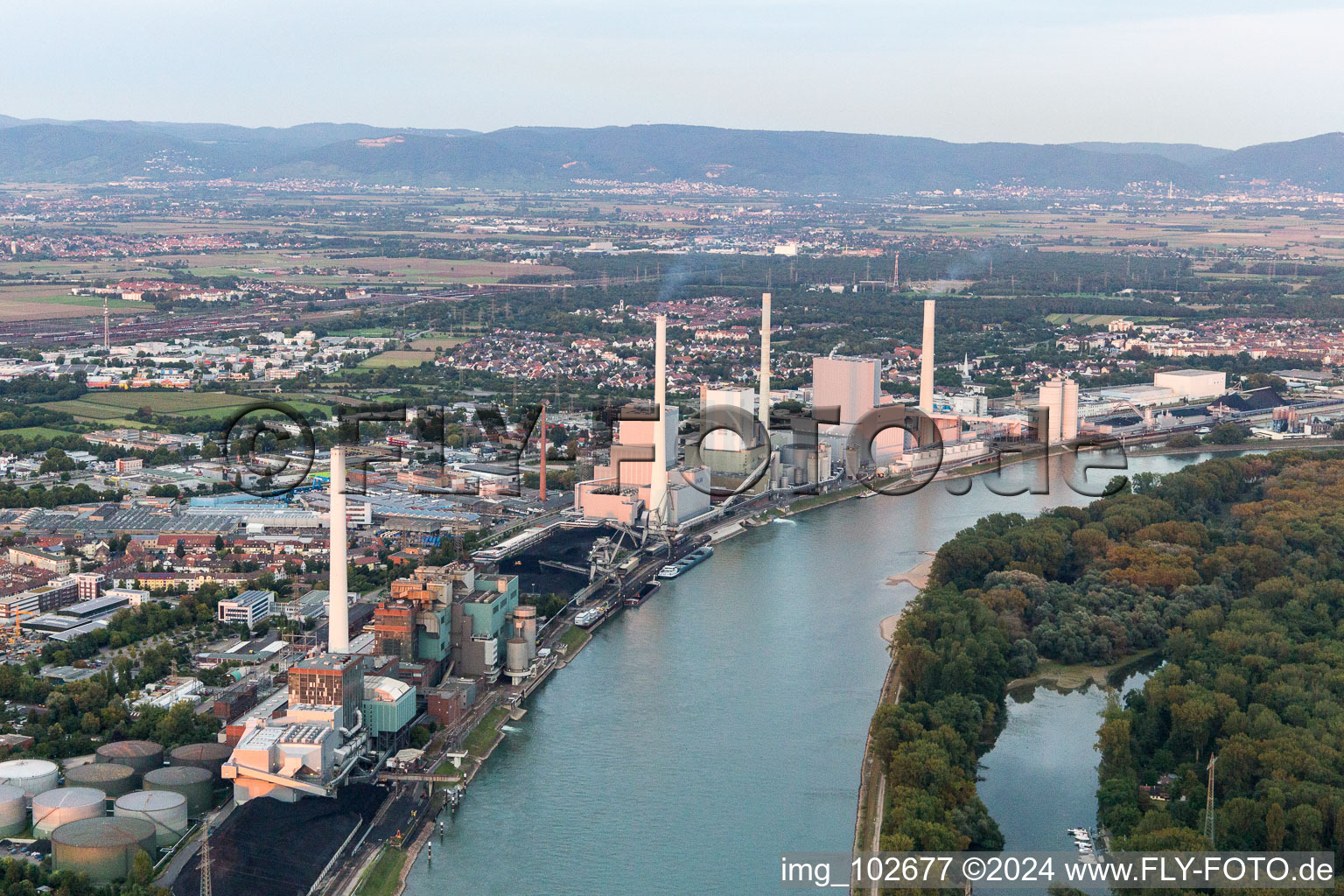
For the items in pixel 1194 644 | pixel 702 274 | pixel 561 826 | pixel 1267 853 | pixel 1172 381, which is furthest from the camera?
pixel 702 274

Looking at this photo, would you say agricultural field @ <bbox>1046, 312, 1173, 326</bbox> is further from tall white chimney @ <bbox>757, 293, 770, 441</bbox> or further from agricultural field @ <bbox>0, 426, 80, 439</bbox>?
agricultural field @ <bbox>0, 426, 80, 439</bbox>

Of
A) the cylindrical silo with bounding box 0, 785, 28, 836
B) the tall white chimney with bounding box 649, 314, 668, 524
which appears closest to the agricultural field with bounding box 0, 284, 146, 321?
the tall white chimney with bounding box 649, 314, 668, 524

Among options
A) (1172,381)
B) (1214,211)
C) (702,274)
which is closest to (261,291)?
(702,274)

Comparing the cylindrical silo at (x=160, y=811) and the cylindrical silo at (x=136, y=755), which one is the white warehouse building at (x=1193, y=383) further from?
the cylindrical silo at (x=160, y=811)

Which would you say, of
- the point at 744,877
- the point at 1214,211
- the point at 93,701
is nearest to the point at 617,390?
the point at 93,701

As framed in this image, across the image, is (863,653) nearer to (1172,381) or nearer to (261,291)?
(1172,381)

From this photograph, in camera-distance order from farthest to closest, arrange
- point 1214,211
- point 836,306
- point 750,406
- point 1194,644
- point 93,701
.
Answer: point 1214,211, point 836,306, point 750,406, point 1194,644, point 93,701

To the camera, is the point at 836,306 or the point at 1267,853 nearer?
the point at 1267,853
